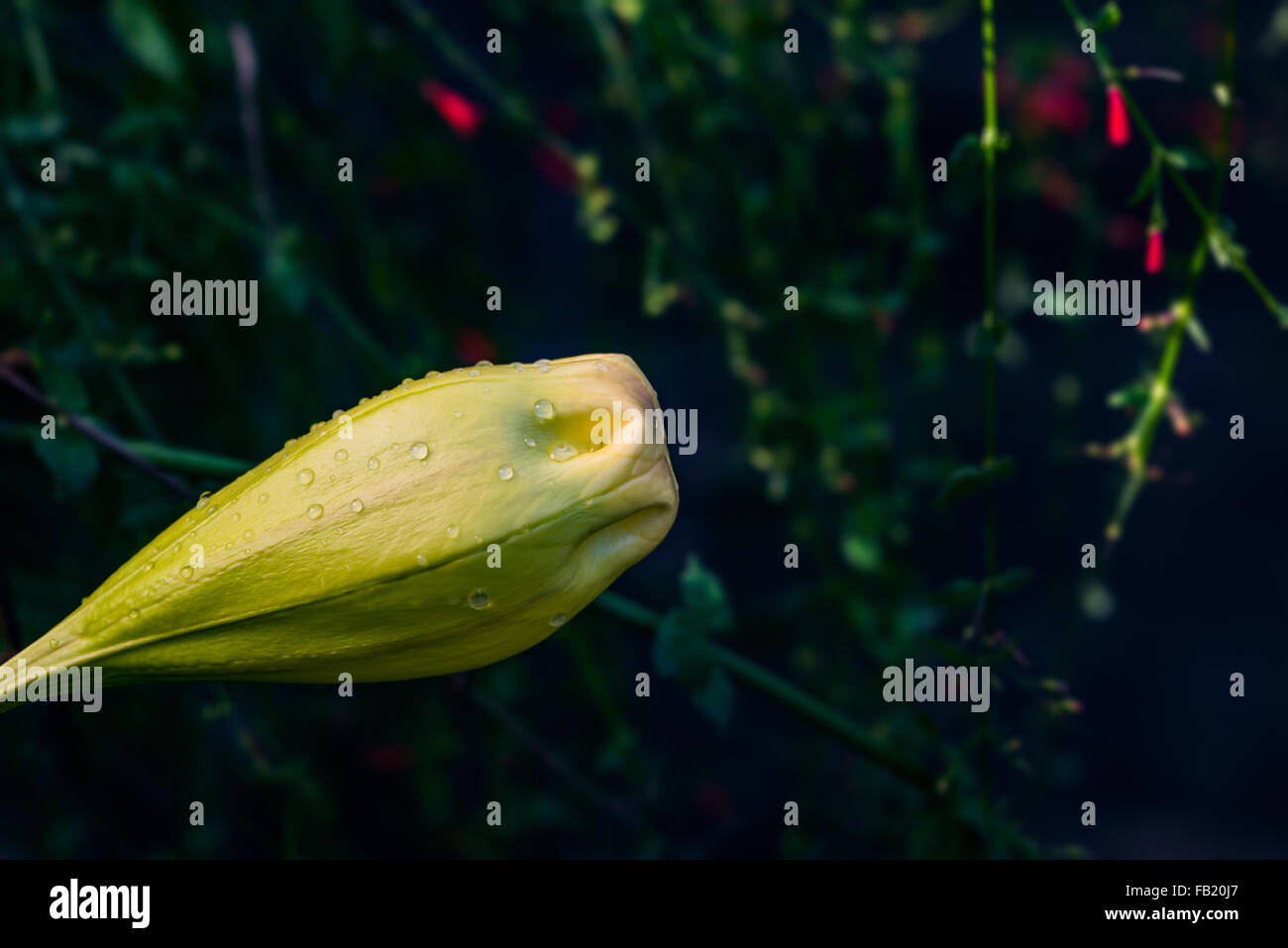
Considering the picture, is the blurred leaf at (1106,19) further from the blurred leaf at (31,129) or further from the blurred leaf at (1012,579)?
the blurred leaf at (31,129)

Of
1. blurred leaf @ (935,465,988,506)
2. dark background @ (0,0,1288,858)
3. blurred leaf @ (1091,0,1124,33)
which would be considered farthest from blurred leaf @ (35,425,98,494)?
blurred leaf @ (1091,0,1124,33)

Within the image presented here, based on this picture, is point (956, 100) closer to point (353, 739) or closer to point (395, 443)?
point (353, 739)

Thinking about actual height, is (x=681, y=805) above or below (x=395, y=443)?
below

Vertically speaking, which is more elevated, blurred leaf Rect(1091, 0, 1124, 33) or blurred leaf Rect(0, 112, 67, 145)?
blurred leaf Rect(0, 112, 67, 145)

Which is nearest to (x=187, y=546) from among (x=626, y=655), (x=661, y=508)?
(x=661, y=508)
